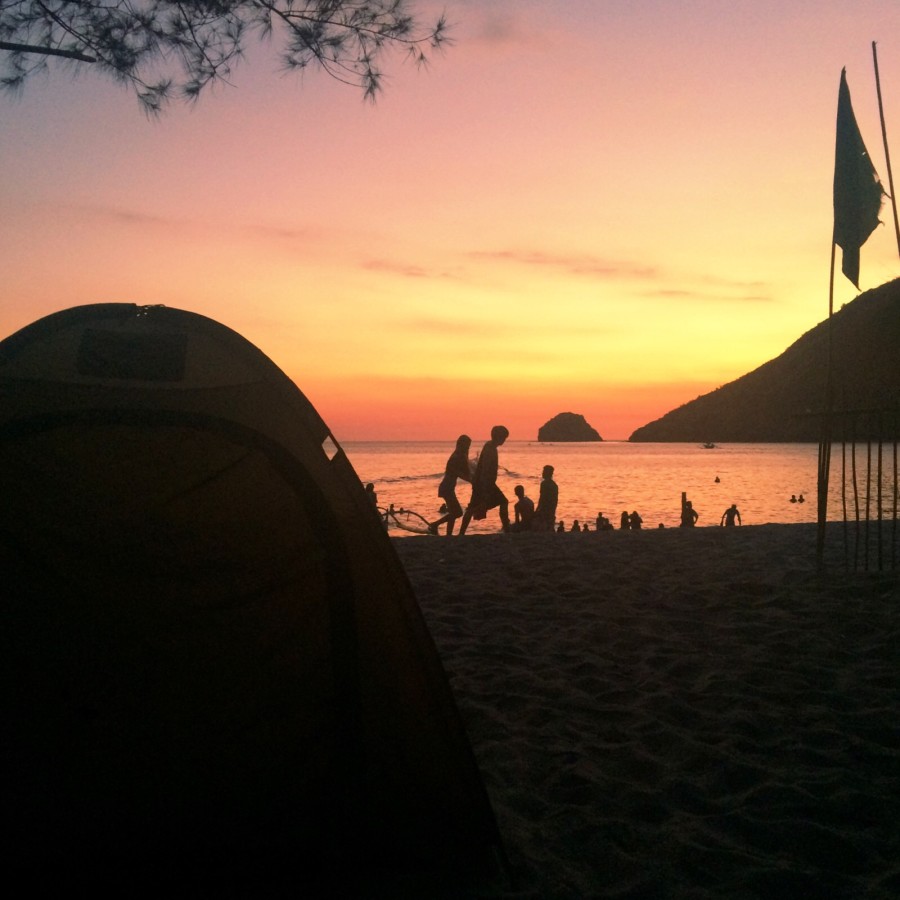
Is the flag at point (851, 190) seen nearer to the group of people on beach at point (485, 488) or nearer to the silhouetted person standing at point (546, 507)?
the group of people on beach at point (485, 488)

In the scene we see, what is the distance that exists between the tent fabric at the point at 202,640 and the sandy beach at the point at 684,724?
0.64 m

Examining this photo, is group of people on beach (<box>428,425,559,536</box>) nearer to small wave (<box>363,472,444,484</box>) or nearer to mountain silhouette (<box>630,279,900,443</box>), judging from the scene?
mountain silhouette (<box>630,279,900,443</box>)

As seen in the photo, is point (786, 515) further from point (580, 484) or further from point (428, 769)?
point (428, 769)

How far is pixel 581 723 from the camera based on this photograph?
15.1 ft

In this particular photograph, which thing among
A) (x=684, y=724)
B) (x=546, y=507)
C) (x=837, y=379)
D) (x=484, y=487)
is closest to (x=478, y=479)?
(x=484, y=487)

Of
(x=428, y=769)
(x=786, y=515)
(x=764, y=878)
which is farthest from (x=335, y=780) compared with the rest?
(x=786, y=515)

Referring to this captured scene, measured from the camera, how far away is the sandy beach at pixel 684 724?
3.17 meters

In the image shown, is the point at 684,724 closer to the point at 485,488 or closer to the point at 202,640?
the point at 202,640

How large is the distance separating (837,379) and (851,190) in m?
3.78

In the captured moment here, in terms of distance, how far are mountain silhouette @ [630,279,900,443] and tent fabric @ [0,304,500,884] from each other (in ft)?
20.5

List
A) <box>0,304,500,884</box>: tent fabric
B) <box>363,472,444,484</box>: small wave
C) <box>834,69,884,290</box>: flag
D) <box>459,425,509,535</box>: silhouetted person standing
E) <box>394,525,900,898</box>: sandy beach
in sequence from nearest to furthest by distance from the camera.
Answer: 1. <box>0,304,500,884</box>: tent fabric
2. <box>394,525,900,898</box>: sandy beach
3. <box>834,69,884,290</box>: flag
4. <box>459,425,509,535</box>: silhouetted person standing
5. <box>363,472,444,484</box>: small wave

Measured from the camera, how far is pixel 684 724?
15.0 feet

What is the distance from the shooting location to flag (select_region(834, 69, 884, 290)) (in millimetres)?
7906

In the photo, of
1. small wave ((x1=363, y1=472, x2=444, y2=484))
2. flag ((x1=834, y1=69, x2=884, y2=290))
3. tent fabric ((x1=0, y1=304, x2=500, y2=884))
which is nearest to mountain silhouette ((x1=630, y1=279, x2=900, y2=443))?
flag ((x1=834, y1=69, x2=884, y2=290))
